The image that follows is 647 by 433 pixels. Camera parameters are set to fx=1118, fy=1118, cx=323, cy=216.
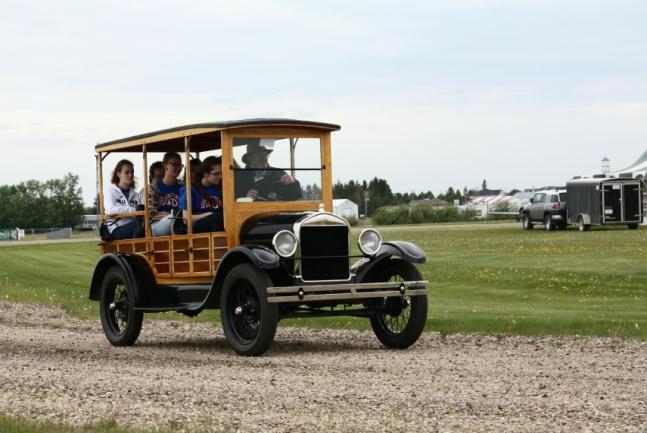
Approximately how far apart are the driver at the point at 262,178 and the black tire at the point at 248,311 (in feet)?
3.90

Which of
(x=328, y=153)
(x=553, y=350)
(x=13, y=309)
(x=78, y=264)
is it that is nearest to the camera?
(x=553, y=350)

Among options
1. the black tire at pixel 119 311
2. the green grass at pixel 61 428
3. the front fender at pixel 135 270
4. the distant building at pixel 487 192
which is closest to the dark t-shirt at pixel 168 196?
the front fender at pixel 135 270

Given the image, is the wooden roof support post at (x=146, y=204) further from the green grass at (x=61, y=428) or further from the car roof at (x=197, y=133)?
the green grass at (x=61, y=428)

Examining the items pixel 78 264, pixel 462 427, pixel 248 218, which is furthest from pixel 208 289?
pixel 78 264

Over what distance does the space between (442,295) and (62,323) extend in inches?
329

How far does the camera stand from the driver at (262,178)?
1321 cm

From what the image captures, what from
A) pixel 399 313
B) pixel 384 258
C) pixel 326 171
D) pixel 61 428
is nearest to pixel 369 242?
pixel 384 258

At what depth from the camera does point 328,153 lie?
1388 cm

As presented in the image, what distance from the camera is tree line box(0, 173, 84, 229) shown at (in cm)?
15238

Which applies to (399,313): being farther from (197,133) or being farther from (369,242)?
(197,133)

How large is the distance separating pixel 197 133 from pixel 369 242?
2486 mm

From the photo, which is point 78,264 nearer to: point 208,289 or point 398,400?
point 208,289

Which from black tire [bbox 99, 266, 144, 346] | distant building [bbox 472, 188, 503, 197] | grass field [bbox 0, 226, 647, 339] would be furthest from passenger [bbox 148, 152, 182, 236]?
distant building [bbox 472, 188, 503, 197]

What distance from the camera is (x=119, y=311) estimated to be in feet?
48.9
